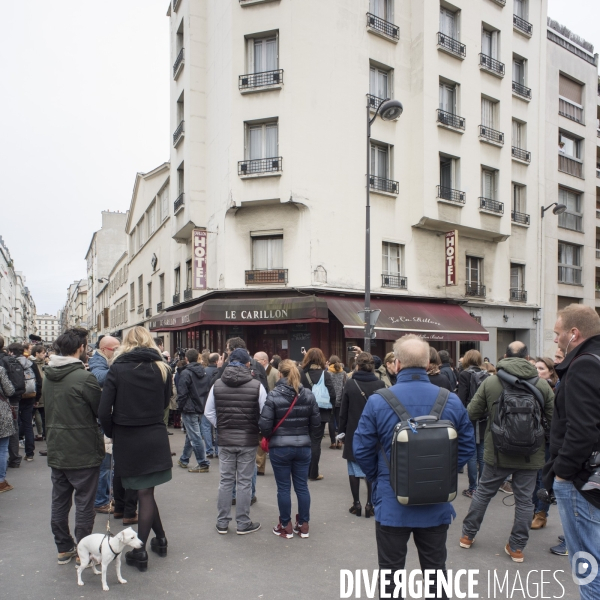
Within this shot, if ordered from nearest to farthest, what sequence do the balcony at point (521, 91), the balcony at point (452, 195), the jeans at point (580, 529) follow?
the jeans at point (580, 529) → the balcony at point (452, 195) → the balcony at point (521, 91)

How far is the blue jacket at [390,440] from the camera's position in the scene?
3.07 m

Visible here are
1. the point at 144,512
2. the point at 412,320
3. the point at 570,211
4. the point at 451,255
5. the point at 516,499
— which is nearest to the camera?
the point at 144,512

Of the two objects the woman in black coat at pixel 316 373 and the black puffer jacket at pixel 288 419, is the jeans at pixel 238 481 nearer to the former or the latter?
the black puffer jacket at pixel 288 419

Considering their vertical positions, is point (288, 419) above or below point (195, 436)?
above

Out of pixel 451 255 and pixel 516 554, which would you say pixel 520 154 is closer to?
pixel 451 255

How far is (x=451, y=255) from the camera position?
61.8 ft

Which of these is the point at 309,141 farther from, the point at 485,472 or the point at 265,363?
the point at 485,472

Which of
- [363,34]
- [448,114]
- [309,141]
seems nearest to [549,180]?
[448,114]

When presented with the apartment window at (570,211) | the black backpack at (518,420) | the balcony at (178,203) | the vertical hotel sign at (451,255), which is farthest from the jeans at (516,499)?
the apartment window at (570,211)

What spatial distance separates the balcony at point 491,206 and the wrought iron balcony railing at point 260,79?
9366mm

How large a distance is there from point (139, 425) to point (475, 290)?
18166mm

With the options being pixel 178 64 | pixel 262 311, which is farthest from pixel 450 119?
pixel 178 64

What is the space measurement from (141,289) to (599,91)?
104ft

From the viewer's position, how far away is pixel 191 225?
18938 millimetres
